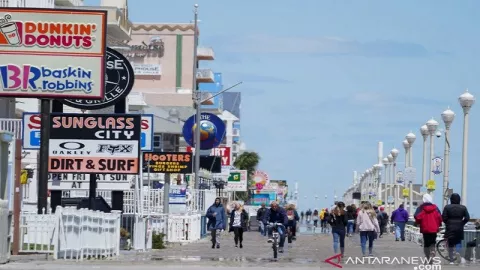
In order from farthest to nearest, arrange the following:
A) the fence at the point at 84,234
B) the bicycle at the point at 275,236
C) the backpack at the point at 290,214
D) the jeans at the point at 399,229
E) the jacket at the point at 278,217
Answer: the jeans at the point at 399,229 → the backpack at the point at 290,214 → the jacket at the point at 278,217 → the bicycle at the point at 275,236 → the fence at the point at 84,234

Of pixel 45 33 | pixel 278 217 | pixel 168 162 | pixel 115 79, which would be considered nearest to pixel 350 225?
pixel 168 162

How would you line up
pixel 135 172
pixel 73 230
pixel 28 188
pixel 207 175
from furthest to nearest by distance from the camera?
pixel 207 175 → pixel 28 188 → pixel 135 172 → pixel 73 230

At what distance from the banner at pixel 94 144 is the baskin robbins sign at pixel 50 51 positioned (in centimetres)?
282

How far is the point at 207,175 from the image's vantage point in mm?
67625

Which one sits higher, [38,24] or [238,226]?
[38,24]

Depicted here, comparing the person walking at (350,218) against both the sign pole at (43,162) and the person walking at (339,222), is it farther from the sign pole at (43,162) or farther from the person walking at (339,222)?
the sign pole at (43,162)

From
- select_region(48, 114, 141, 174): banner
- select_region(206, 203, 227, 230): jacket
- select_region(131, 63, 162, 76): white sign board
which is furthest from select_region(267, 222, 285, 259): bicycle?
Result: select_region(131, 63, 162, 76): white sign board

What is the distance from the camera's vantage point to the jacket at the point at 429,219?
28047 millimetres

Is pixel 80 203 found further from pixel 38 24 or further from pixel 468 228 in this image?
pixel 468 228

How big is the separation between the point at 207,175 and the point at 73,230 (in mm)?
40737

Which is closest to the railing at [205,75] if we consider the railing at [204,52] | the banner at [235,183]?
the railing at [204,52]

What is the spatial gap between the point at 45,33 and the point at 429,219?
10.5m

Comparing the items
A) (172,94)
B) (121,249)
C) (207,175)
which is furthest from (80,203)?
(172,94)

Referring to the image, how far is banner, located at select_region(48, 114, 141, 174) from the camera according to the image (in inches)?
1256
